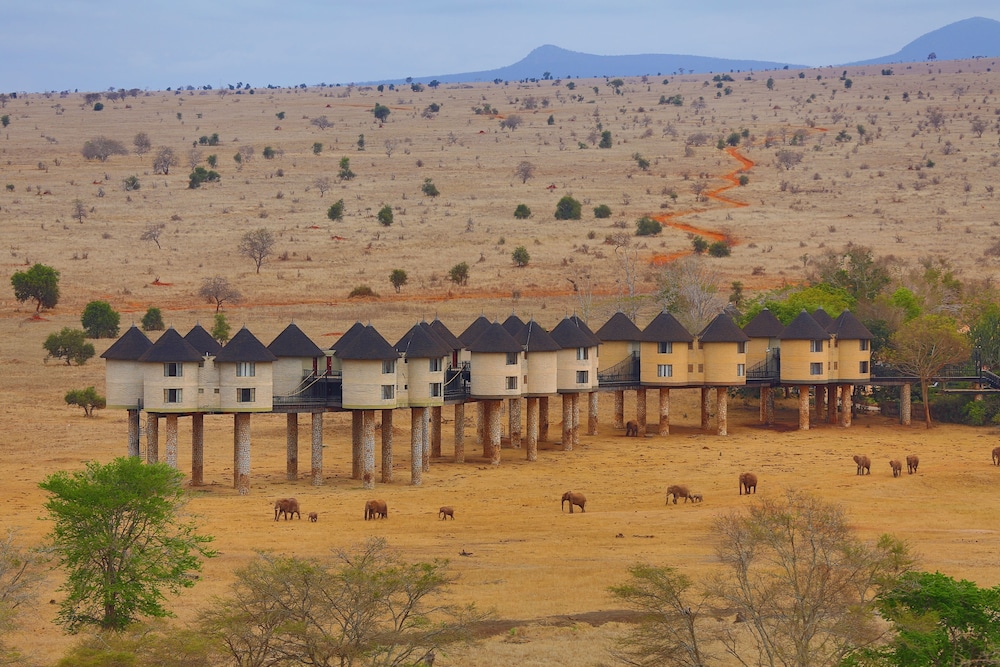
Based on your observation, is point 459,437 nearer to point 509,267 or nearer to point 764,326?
point 764,326

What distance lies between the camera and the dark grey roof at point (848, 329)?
245ft

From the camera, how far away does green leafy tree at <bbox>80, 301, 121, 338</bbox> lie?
87.6 m

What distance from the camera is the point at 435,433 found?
220 ft

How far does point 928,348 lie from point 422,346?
29.8 metres

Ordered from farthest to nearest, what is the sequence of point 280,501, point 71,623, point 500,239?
1. point 500,239
2. point 280,501
3. point 71,623

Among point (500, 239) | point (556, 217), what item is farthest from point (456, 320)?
point (556, 217)

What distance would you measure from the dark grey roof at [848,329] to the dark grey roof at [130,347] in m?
35.8

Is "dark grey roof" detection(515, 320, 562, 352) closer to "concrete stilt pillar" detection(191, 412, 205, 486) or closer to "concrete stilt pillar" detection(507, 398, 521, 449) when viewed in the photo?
"concrete stilt pillar" detection(507, 398, 521, 449)

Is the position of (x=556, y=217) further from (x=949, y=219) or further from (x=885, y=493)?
(x=885, y=493)

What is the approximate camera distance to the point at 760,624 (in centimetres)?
2988

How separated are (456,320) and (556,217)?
3477 cm

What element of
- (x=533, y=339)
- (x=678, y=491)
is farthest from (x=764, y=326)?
(x=678, y=491)

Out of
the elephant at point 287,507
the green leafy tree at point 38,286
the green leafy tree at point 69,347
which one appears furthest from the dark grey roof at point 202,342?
the green leafy tree at point 38,286

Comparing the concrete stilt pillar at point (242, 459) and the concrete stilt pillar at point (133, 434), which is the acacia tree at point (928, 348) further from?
the concrete stilt pillar at point (133, 434)
